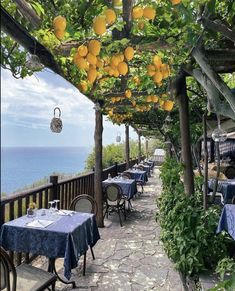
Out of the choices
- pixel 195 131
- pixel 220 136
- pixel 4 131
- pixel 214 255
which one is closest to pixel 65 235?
pixel 214 255

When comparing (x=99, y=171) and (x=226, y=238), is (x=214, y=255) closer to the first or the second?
(x=226, y=238)

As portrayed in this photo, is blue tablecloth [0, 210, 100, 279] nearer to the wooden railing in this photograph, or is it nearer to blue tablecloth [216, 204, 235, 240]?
the wooden railing

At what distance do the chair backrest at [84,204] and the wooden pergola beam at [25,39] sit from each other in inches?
108

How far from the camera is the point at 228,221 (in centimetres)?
354

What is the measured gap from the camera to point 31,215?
3885mm

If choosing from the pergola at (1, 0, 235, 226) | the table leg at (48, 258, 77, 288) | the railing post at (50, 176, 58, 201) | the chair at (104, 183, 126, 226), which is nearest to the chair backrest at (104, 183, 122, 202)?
the chair at (104, 183, 126, 226)

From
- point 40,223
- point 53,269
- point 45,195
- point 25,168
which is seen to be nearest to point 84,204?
point 45,195

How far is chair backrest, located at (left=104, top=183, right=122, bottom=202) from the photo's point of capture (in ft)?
22.3

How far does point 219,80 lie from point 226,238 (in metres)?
2.12

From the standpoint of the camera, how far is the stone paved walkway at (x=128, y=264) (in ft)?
12.2

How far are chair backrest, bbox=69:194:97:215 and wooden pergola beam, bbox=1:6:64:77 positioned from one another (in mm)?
2739

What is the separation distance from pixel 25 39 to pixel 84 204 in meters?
3.46

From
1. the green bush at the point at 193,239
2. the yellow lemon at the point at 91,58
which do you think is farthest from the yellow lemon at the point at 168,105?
the yellow lemon at the point at 91,58

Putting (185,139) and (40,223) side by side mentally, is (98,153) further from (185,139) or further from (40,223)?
(40,223)
